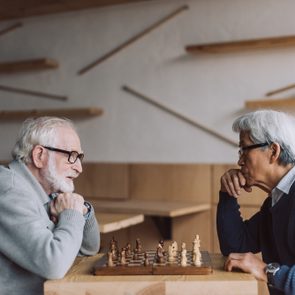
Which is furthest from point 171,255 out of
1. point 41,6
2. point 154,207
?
point 41,6

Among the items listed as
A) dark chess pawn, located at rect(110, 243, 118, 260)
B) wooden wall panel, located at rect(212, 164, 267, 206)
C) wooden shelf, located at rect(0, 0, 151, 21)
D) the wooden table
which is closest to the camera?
the wooden table

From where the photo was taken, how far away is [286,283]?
1.83m

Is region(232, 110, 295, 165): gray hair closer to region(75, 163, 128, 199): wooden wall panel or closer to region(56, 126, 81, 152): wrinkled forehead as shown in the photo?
region(56, 126, 81, 152): wrinkled forehead

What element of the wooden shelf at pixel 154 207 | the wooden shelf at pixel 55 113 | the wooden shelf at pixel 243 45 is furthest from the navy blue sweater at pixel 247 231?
the wooden shelf at pixel 55 113

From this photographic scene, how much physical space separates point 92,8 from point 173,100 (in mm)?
1207

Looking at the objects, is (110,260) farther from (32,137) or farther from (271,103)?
(271,103)

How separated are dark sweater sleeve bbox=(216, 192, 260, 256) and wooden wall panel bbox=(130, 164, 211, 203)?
2235 millimetres

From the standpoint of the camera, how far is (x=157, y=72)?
489 centimetres

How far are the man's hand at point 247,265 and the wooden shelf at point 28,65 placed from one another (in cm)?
381

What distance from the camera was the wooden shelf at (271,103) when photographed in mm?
4305

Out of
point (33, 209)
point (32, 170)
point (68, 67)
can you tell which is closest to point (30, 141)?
point (32, 170)

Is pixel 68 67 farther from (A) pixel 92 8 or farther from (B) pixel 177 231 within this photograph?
(B) pixel 177 231

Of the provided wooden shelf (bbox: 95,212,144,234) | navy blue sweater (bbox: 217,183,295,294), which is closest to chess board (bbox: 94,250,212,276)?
navy blue sweater (bbox: 217,183,295,294)

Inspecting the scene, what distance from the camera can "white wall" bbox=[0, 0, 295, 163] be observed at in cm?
451
